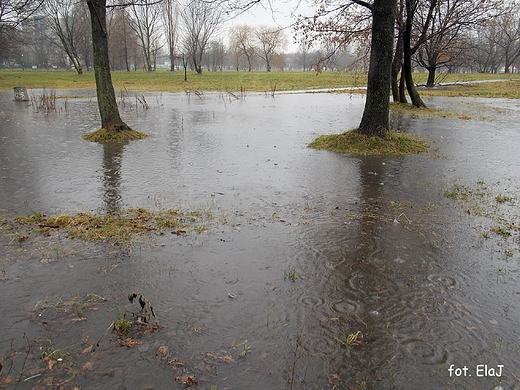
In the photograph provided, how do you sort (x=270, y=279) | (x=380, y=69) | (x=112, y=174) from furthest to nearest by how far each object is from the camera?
(x=380, y=69) → (x=112, y=174) → (x=270, y=279)

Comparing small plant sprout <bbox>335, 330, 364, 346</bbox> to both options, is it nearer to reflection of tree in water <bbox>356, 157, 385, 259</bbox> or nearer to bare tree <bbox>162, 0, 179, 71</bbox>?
reflection of tree in water <bbox>356, 157, 385, 259</bbox>

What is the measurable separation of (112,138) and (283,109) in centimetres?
1037

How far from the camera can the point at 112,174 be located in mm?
7480

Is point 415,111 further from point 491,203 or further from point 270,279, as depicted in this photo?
point 270,279

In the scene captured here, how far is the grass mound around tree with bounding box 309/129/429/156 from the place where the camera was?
948 cm

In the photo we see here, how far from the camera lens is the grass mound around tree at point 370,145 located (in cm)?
948

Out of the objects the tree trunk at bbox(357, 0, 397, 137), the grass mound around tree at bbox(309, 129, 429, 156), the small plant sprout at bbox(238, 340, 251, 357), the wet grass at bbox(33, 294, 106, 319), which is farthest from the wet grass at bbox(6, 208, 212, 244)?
the tree trunk at bbox(357, 0, 397, 137)

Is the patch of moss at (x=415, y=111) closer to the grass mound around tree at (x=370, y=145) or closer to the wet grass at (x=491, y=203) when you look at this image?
the grass mound around tree at (x=370, y=145)

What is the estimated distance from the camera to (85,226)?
489cm

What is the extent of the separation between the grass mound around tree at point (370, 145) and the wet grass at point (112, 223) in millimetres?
5346

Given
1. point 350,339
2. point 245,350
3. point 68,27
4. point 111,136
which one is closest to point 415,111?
point 111,136

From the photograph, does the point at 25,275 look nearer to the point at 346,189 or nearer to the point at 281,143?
the point at 346,189

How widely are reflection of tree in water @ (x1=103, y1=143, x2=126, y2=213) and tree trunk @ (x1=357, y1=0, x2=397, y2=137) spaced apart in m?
6.22

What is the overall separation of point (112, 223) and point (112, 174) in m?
2.76
